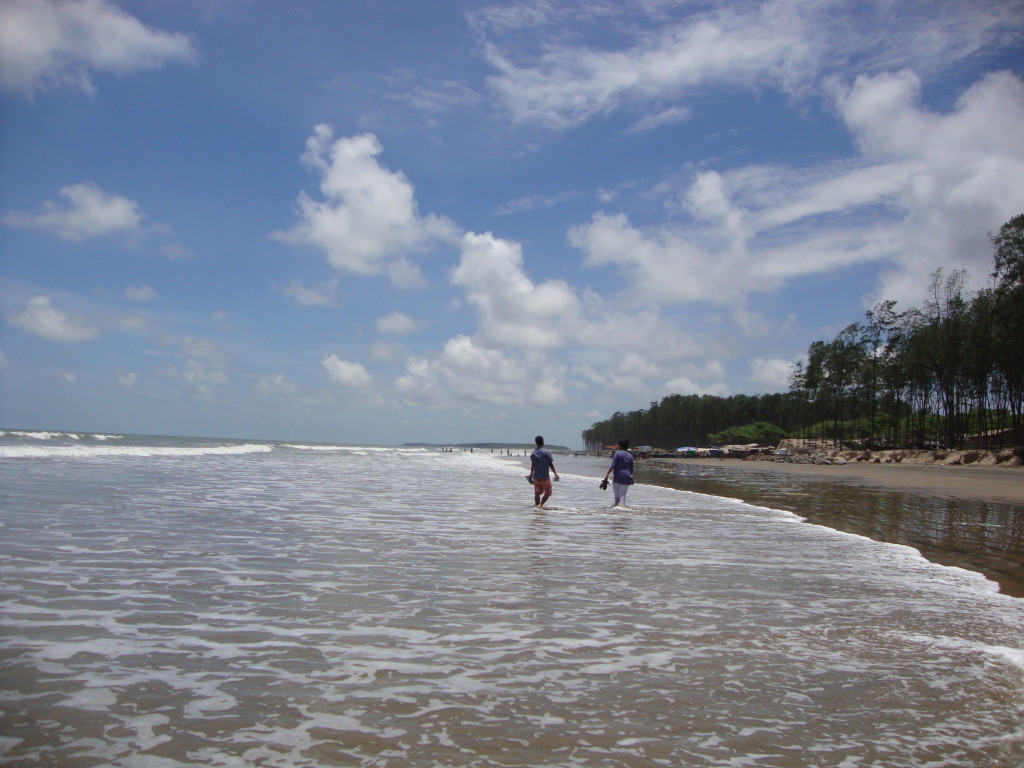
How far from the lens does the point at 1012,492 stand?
27562 millimetres

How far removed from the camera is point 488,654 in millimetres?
5391

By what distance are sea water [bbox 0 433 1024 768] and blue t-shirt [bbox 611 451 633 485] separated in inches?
279

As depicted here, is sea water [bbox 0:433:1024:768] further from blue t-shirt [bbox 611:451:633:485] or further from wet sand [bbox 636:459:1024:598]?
blue t-shirt [bbox 611:451:633:485]

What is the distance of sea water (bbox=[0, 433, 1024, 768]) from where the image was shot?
150 inches

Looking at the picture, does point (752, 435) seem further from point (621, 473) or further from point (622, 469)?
point (621, 473)

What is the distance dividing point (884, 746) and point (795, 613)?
10.6ft

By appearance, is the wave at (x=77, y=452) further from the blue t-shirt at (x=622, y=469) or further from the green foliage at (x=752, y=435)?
the green foliage at (x=752, y=435)

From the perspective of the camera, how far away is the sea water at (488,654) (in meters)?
3.82

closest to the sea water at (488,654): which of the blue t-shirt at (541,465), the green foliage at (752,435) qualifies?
the blue t-shirt at (541,465)

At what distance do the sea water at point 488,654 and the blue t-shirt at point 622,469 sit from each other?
23.3ft

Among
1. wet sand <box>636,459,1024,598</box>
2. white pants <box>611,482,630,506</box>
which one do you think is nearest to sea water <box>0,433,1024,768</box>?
wet sand <box>636,459,1024,598</box>

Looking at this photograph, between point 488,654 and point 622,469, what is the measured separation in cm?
1372

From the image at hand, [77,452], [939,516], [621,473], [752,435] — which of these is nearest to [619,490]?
[621,473]

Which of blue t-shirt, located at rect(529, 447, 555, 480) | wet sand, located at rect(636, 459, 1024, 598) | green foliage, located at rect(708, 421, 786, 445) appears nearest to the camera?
wet sand, located at rect(636, 459, 1024, 598)
